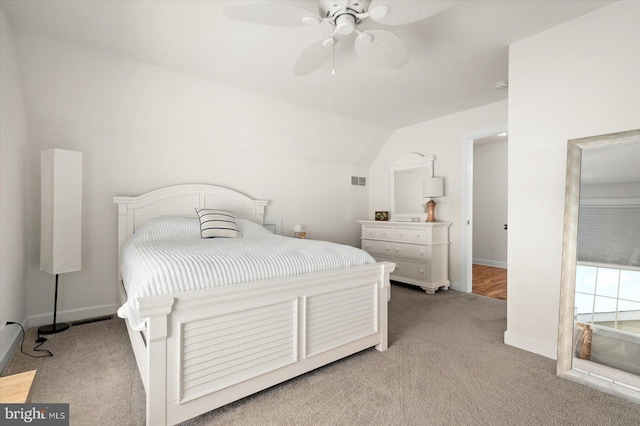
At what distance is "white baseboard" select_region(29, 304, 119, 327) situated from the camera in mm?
2686

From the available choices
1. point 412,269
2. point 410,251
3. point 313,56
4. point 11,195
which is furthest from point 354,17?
point 412,269

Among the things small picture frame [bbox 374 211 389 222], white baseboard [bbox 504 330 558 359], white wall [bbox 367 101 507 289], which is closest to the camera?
white baseboard [bbox 504 330 558 359]

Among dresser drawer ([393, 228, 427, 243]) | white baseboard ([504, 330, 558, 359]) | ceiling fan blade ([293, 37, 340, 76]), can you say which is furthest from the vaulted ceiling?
white baseboard ([504, 330, 558, 359])

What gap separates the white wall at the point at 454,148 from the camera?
3.78 metres

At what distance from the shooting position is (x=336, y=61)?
264 centimetres

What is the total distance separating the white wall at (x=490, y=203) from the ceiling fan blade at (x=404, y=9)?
16.3ft

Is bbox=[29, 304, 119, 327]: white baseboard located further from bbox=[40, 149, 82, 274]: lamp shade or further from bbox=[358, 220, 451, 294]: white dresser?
bbox=[358, 220, 451, 294]: white dresser

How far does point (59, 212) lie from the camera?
2502mm

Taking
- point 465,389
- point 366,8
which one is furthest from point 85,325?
point 366,8

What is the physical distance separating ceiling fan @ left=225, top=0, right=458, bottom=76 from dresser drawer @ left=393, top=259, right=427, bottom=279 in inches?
105

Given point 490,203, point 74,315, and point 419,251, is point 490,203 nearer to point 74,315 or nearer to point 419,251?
point 419,251

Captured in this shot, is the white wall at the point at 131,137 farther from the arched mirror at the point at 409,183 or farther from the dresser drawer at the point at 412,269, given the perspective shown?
the dresser drawer at the point at 412,269

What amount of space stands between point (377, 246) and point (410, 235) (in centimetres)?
63

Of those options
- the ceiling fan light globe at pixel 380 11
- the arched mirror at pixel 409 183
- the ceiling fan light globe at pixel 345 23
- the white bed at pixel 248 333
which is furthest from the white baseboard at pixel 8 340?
the arched mirror at pixel 409 183
